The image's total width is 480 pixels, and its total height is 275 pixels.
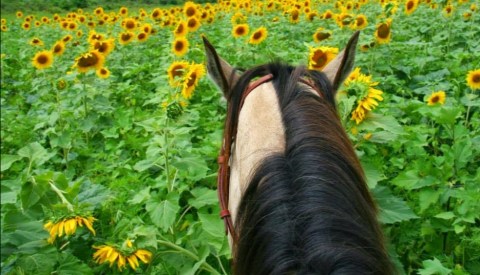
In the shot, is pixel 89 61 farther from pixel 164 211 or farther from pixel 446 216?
pixel 446 216

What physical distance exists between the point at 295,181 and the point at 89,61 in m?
3.77

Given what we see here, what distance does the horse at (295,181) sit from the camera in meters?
1.07

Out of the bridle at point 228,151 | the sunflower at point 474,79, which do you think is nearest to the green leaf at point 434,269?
the bridle at point 228,151

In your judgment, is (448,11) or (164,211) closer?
(164,211)

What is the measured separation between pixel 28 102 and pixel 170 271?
183 inches

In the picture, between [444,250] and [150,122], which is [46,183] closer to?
[150,122]

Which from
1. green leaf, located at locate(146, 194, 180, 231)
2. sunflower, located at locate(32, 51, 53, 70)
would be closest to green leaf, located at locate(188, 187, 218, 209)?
green leaf, located at locate(146, 194, 180, 231)

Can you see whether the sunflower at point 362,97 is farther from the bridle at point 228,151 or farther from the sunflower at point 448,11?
the sunflower at point 448,11

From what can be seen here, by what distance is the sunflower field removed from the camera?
1.97 metres

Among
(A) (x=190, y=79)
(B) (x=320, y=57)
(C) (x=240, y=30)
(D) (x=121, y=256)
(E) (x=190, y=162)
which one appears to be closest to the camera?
(D) (x=121, y=256)

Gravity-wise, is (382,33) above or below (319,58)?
below

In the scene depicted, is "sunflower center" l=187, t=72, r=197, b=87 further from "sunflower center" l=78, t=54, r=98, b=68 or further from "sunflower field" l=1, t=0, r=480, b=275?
"sunflower center" l=78, t=54, r=98, b=68

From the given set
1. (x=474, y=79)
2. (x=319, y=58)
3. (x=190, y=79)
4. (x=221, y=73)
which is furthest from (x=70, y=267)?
(x=474, y=79)

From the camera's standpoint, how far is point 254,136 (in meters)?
1.59
